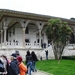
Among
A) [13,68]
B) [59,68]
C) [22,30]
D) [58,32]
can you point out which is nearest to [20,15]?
[22,30]

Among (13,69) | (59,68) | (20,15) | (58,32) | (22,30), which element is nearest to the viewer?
(13,69)

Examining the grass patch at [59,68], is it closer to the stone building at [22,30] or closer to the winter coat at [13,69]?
the winter coat at [13,69]

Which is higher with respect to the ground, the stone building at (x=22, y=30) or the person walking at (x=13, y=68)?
the stone building at (x=22, y=30)

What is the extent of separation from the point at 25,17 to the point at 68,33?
8532mm

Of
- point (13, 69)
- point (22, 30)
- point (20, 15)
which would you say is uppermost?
point (20, 15)

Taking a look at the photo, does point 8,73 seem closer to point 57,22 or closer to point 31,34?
point 57,22

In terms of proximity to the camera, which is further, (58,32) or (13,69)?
(58,32)

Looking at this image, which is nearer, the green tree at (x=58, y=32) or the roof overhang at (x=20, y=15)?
the green tree at (x=58, y=32)

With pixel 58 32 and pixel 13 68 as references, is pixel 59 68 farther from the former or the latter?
pixel 13 68

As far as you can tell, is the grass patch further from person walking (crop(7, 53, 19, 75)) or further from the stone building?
the stone building

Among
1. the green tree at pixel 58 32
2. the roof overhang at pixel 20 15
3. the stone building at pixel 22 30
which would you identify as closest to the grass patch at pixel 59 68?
the green tree at pixel 58 32

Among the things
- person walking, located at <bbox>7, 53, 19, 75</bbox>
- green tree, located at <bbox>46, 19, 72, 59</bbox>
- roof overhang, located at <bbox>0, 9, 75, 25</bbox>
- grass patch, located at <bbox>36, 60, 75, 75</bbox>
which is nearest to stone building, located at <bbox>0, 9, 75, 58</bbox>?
roof overhang, located at <bbox>0, 9, 75, 25</bbox>

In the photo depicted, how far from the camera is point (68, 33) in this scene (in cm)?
2545

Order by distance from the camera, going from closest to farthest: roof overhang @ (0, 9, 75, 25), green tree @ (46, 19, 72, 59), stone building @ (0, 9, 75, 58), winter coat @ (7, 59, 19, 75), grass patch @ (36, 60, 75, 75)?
winter coat @ (7, 59, 19, 75) → grass patch @ (36, 60, 75, 75) → green tree @ (46, 19, 72, 59) → roof overhang @ (0, 9, 75, 25) → stone building @ (0, 9, 75, 58)
